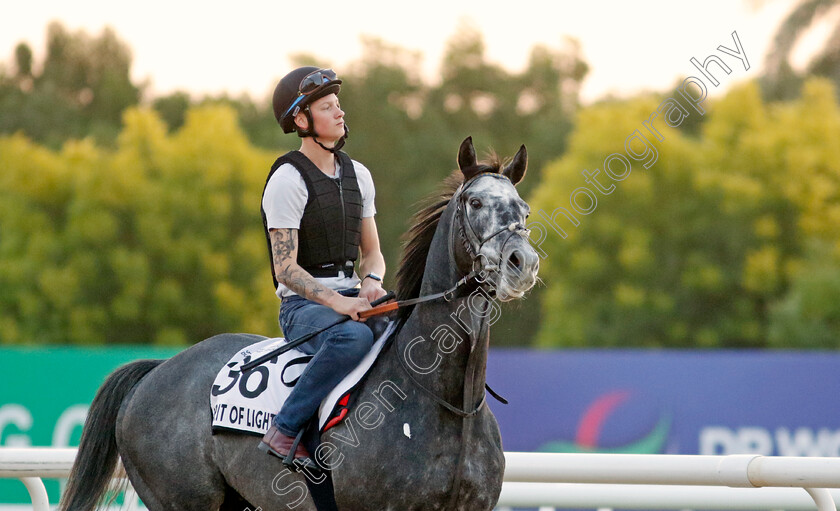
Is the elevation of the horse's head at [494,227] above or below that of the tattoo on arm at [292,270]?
above

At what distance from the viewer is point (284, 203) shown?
4.38 meters

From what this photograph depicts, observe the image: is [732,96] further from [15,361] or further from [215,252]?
[15,361]

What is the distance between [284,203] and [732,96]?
27.6 m

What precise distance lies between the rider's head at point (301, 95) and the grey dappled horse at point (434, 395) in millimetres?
649

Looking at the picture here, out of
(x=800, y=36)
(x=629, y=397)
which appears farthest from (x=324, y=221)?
(x=800, y=36)

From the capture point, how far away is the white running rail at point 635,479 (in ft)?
13.9

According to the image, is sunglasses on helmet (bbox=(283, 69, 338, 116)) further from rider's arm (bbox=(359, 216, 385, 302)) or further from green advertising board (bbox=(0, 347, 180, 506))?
Answer: green advertising board (bbox=(0, 347, 180, 506))

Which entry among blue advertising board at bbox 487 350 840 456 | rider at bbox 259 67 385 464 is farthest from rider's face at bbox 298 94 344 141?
blue advertising board at bbox 487 350 840 456

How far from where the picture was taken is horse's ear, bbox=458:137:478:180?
406 cm

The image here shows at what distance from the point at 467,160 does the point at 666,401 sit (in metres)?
7.63

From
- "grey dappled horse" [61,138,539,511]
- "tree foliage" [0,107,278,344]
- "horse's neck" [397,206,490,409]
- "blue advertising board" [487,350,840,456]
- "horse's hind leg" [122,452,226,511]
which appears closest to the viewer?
"grey dappled horse" [61,138,539,511]

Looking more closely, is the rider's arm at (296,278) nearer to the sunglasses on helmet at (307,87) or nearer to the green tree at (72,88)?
the sunglasses on helmet at (307,87)

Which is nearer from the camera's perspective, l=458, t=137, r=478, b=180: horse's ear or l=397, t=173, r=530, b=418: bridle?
l=397, t=173, r=530, b=418: bridle

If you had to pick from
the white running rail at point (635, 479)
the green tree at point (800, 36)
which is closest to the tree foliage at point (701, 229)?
the green tree at point (800, 36)
